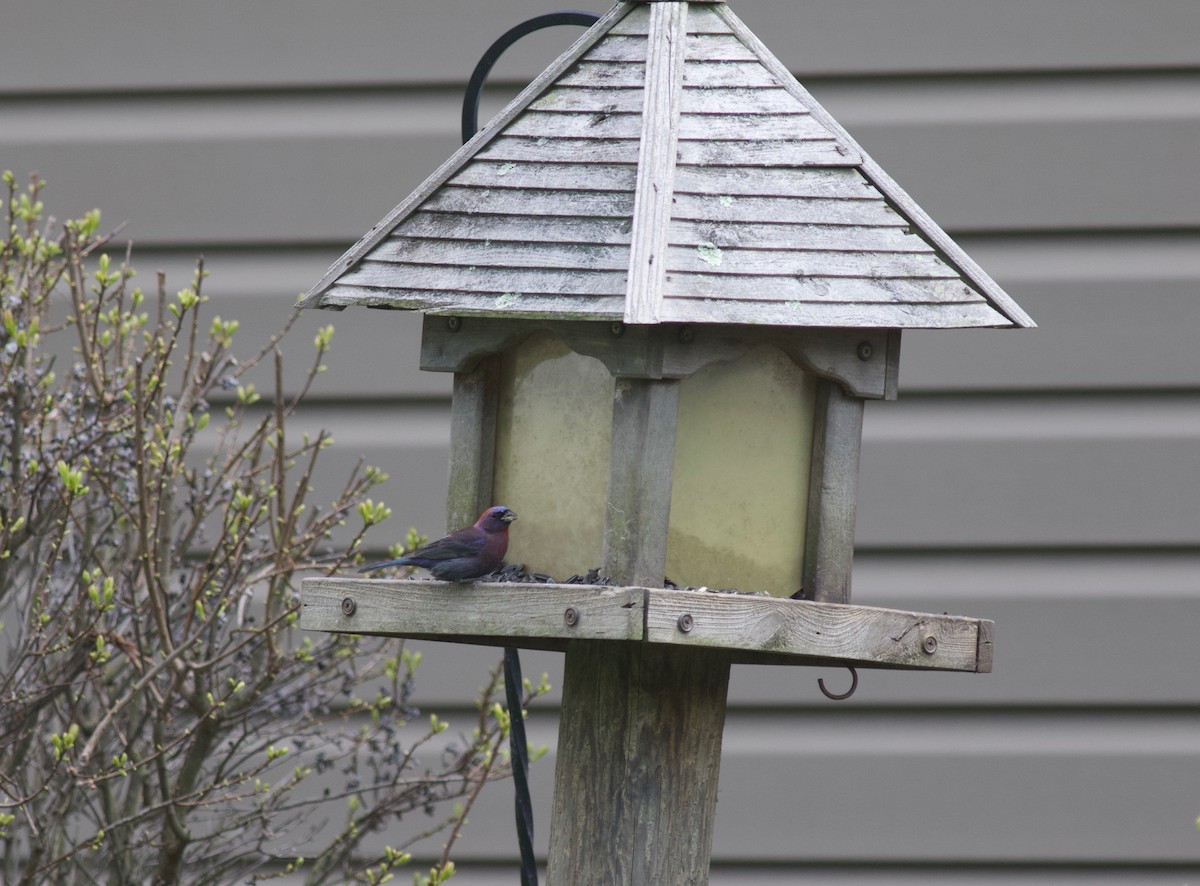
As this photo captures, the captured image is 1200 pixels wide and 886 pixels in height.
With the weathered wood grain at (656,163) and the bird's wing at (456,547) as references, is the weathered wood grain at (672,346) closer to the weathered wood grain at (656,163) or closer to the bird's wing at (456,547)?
the weathered wood grain at (656,163)

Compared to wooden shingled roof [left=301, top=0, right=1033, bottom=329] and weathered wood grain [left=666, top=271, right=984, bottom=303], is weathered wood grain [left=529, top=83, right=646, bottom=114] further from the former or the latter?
weathered wood grain [left=666, top=271, right=984, bottom=303]

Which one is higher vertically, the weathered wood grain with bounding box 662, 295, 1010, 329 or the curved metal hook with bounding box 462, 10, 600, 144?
the curved metal hook with bounding box 462, 10, 600, 144

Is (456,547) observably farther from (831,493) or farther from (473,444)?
(831,493)

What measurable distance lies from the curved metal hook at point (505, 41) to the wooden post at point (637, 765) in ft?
4.07

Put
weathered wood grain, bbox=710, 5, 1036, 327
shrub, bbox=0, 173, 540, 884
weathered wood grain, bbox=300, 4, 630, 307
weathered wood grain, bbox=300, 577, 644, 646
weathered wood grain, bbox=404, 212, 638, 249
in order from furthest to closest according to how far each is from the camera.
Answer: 1. shrub, bbox=0, 173, 540, 884
2. weathered wood grain, bbox=300, 4, 630, 307
3. weathered wood grain, bbox=710, 5, 1036, 327
4. weathered wood grain, bbox=404, 212, 638, 249
5. weathered wood grain, bbox=300, 577, 644, 646

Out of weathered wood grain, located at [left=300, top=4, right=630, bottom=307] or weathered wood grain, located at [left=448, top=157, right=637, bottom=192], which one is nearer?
weathered wood grain, located at [left=448, top=157, right=637, bottom=192]

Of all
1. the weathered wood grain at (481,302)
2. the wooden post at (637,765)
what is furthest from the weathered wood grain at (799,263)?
the wooden post at (637,765)

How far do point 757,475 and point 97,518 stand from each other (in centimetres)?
219

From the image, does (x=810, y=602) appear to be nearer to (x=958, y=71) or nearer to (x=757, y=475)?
(x=757, y=475)

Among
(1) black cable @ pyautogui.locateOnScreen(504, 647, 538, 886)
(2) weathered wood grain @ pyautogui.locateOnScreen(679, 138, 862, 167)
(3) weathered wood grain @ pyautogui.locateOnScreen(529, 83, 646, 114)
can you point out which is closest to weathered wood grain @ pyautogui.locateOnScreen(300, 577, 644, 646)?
(1) black cable @ pyautogui.locateOnScreen(504, 647, 538, 886)

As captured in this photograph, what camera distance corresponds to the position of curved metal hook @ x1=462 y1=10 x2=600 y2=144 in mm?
3230

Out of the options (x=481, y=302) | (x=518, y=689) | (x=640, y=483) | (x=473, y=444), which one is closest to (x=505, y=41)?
(x=481, y=302)

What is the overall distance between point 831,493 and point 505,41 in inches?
50.1

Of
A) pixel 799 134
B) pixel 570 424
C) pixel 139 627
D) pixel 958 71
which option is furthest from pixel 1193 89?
pixel 139 627
